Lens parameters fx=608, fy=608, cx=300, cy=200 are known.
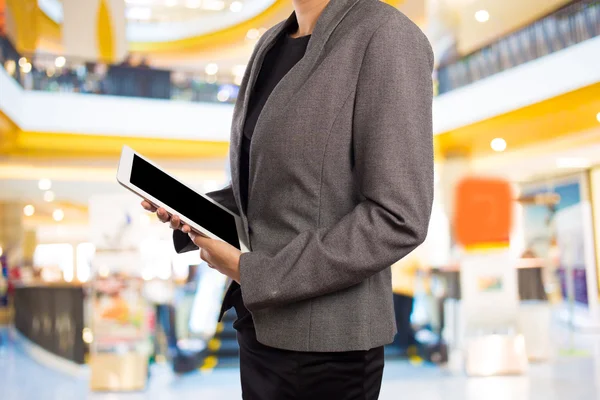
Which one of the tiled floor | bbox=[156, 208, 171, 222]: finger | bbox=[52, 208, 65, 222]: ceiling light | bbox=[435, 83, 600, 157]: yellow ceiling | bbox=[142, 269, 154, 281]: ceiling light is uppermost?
bbox=[435, 83, 600, 157]: yellow ceiling

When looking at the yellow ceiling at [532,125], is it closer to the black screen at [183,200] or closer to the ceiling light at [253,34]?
the ceiling light at [253,34]

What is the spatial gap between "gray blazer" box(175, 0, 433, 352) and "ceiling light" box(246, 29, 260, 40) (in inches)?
614

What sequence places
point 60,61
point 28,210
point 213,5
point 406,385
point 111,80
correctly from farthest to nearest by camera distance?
point 213,5, point 28,210, point 60,61, point 111,80, point 406,385

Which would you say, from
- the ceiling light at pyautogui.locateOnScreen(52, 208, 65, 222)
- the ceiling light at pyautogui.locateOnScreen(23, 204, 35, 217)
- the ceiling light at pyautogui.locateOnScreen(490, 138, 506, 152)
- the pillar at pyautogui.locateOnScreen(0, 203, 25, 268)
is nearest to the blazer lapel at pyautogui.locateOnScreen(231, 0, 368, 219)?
the ceiling light at pyautogui.locateOnScreen(490, 138, 506, 152)

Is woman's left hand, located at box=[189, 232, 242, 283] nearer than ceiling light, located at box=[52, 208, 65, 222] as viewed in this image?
Yes

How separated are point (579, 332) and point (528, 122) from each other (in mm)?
3840

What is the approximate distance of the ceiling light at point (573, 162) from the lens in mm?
10914

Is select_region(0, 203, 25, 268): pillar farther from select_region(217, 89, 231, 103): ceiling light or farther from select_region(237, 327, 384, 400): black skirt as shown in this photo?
select_region(237, 327, 384, 400): black skirt

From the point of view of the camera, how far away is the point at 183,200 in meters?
0.98

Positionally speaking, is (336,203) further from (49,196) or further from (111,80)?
(49,196)

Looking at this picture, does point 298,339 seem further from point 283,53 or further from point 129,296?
point 129,296

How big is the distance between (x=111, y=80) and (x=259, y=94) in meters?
10.8

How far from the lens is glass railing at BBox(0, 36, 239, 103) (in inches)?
410

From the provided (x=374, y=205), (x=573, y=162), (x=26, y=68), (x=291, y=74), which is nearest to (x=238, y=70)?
(x=26, y=68)
